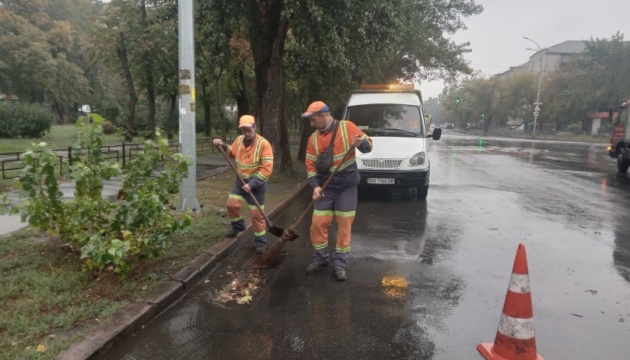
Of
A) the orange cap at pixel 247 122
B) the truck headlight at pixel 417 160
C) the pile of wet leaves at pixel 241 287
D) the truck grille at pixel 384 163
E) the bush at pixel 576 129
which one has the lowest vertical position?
the pile of wet leaves at pixel 241 287

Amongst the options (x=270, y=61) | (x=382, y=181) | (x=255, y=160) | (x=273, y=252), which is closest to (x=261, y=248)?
(x=273, y=252)

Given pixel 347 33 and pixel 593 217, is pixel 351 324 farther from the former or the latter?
pixel 347 33

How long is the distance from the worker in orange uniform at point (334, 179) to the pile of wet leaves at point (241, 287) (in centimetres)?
62

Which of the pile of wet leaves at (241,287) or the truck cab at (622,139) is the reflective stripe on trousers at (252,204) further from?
the truck cab at (622,139)

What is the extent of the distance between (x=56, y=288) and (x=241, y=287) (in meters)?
1.68

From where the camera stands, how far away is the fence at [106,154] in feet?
15.2

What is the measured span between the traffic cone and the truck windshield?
674 centimetres

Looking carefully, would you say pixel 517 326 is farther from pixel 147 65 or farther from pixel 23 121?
pixel 23 121

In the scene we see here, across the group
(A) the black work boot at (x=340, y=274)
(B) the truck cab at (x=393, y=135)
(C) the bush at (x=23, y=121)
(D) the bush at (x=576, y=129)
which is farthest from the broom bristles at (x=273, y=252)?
(D) the bush at (x=576, y=129)

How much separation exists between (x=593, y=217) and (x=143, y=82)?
23.4 metres

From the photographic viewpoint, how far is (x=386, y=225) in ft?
24.7

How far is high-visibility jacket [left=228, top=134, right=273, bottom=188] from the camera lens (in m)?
5.56

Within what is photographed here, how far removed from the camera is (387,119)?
34.3 ft

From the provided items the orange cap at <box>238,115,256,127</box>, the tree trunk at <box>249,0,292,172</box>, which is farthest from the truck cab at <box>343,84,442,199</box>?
the orange cap at <box>238,115,256,127</box>
